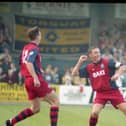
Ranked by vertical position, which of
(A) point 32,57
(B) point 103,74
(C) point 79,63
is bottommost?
(B) point 103,74

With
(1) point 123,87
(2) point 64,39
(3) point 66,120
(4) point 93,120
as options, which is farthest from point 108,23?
(4) point 93,120

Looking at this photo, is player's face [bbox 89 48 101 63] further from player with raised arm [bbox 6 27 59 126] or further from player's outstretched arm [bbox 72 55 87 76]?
player with raised arm [bbox 6 27 59 126]

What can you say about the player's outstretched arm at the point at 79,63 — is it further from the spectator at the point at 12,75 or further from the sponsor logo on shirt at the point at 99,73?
the spectator at the point at 12,75

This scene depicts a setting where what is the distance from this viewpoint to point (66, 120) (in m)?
9.54

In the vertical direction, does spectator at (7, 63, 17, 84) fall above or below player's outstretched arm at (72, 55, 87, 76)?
below

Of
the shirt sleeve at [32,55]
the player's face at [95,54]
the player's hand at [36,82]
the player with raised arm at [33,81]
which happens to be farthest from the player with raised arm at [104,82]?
the player's hand at [36,82]

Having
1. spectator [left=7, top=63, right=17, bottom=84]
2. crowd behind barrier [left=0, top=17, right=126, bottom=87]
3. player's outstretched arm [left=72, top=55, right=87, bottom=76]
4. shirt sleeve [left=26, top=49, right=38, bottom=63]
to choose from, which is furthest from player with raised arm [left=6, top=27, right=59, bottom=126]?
spectator [left=7, top=63, right=17, bottom=84]

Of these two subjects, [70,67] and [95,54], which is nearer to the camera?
[95,54]

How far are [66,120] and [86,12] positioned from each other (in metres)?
11.7

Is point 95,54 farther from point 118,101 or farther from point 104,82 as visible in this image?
point 118,101

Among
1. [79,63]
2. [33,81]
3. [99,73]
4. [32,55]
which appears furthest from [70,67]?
[32,55]

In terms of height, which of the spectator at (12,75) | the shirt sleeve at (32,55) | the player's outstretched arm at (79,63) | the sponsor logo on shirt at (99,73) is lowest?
the spectator at (12,75)

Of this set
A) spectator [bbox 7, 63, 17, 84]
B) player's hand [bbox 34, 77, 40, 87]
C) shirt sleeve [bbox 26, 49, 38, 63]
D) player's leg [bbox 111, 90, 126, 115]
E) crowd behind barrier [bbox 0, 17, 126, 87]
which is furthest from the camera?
crowd behind barrier [bbox 0, 17, 126, 87]

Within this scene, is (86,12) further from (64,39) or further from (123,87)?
(123,87)
